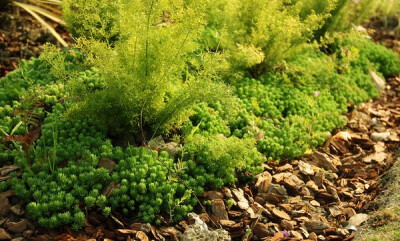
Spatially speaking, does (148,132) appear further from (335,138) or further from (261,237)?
(335,138)

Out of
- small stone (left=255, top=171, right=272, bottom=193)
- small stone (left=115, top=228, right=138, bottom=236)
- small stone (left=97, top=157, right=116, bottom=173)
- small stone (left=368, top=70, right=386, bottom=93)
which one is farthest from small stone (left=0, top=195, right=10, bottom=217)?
small stone (left=368, top=70, right=386, bottom=93)

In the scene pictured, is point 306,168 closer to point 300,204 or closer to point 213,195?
point 300,204

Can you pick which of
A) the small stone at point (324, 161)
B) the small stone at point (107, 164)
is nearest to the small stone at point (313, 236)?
the small stone at point (324, 161)

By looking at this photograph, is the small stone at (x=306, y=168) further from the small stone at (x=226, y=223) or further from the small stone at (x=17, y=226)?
the small stone at (x=17, y=226)

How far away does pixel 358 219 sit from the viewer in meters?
3.74

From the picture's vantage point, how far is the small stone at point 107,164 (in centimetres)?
350

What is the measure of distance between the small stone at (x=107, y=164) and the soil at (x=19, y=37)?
7.30 feet

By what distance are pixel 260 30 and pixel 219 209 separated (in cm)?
224

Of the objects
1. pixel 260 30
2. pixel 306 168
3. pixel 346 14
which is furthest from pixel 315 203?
pixel 346 14

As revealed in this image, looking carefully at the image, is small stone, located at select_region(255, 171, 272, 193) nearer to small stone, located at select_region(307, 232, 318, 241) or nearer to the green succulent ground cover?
the green succulent ground cover

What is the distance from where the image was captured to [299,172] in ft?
14.0

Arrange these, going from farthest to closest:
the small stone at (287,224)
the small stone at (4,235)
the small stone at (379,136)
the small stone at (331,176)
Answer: the small stone at (379,136) < the small stone at (331,176) < the small stone at (287,224) < the small stone at (4,235)

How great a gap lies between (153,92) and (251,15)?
6.71 ft

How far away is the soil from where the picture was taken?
527cm
